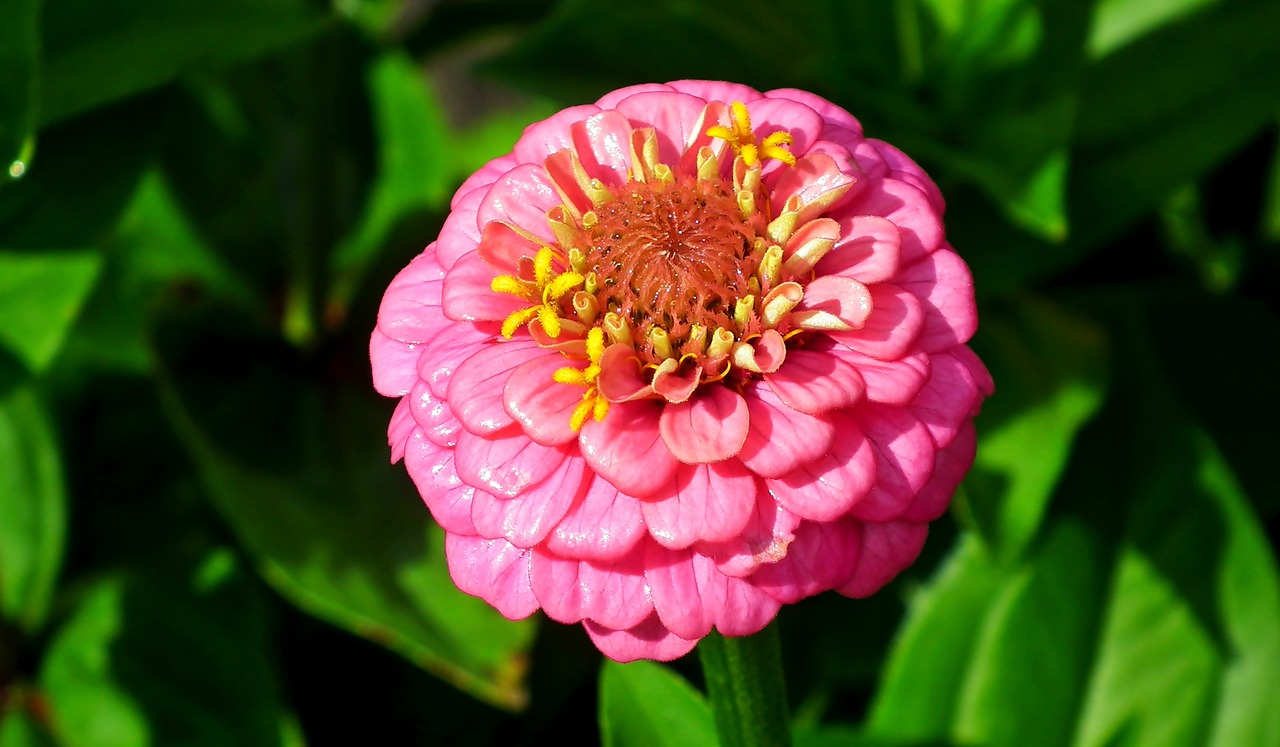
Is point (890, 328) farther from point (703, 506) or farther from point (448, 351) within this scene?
point (448, 351)

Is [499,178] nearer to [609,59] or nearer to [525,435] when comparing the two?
[525,435]

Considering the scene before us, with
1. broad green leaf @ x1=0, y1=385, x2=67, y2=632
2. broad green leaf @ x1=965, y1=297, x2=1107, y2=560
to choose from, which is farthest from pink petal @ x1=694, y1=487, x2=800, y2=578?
broad green leaf @ x1=0, y1=385, x2=67, y2=632

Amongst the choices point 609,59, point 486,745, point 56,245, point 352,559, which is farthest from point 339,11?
point 486,745

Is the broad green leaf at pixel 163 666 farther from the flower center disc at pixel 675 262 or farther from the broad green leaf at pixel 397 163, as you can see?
the flower center disc at pixel 675 262

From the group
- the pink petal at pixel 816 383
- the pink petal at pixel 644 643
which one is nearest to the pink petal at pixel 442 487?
the pink petal at pixel 644 643

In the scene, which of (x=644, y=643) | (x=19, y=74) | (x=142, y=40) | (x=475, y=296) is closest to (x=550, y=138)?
(x=475, y=296)

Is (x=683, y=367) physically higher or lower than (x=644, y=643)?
higher

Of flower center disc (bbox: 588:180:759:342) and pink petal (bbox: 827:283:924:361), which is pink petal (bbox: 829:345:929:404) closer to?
pink petal (bbox: 827:283:924:361)
